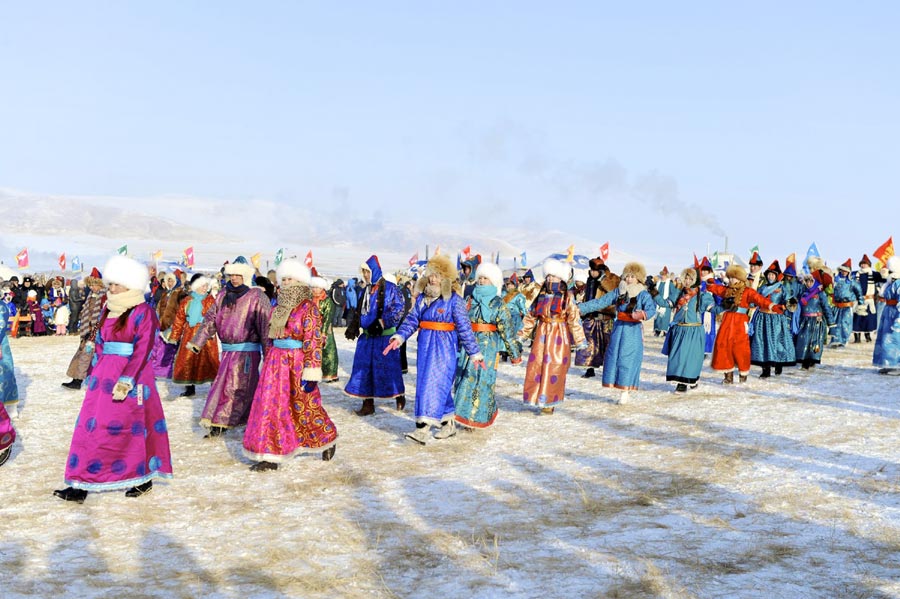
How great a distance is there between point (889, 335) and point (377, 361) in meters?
8.69

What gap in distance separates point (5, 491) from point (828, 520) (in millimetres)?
5603

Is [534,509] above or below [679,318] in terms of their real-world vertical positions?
below

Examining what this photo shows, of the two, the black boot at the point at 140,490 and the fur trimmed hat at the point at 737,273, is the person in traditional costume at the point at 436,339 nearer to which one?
the black boot at the point at 140,490

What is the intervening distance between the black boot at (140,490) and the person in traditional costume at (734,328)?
8.06 metres

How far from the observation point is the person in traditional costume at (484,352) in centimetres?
783

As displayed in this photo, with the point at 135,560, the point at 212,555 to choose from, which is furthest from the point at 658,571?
the point at 135,560

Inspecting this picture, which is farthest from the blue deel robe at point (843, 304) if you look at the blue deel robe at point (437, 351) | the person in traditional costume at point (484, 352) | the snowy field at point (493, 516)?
the blue deel robe at point (437, 351)

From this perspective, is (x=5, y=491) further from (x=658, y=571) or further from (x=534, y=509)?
(x=658, y=571)

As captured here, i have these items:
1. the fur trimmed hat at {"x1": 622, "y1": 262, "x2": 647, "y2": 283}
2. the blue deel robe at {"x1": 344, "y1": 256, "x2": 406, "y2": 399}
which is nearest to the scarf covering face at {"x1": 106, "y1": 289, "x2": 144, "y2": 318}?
the blue deel robe at {"x1": 344, "y1": 256, "x2": 406, "y2": 399}

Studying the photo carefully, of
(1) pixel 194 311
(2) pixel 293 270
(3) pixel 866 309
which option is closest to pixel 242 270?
(2) pixel 293 270

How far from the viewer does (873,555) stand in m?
4.45

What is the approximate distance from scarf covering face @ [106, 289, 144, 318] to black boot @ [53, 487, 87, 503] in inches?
47.3

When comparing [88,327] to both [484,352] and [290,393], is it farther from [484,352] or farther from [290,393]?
[484,352]

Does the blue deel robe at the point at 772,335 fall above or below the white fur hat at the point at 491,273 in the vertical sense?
below
